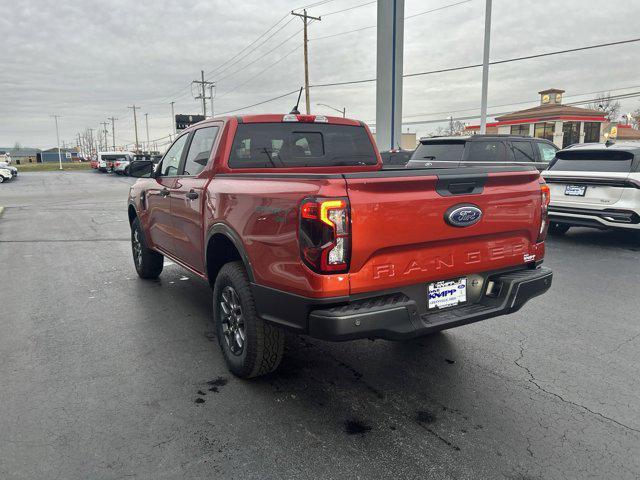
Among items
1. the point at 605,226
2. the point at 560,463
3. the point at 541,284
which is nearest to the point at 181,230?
the point at 541,284

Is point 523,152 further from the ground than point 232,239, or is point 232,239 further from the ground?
point 523,152

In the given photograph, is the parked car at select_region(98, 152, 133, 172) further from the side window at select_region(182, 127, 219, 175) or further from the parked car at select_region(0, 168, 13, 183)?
the side window at select_region(182, 127, 219, 175)

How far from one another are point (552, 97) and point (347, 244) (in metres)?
A: 61.8

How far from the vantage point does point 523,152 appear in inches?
403

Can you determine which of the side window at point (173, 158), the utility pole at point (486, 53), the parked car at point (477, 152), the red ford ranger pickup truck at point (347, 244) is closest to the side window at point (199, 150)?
the red ford ranger pickup truck at point (347, 244)

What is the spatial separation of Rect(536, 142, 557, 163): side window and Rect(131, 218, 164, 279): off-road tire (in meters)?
8.30

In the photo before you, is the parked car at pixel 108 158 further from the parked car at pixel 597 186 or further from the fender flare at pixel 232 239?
the fender flare at pixel 232 239

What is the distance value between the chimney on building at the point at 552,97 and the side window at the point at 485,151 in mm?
52978

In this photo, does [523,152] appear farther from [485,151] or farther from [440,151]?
[440,151]

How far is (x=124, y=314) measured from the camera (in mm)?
5043

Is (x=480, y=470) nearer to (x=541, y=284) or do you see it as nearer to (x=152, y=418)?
(x=541, y=284)

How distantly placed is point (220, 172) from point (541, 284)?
8.34ft

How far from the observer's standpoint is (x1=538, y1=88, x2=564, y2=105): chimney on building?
183 feet

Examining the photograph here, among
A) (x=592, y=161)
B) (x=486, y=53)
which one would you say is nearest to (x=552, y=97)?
(x=486, y=53)
